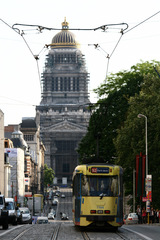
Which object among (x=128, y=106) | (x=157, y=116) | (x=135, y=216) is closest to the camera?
(x=157, y=116)

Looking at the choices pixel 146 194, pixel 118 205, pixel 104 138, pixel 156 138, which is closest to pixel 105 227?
pixel 118 205

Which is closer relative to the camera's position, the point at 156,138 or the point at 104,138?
the point at 156,138

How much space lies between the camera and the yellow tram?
33.6 m

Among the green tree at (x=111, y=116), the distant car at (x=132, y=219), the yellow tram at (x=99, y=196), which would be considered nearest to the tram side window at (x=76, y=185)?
the yellow tram at (x=99, y=196)

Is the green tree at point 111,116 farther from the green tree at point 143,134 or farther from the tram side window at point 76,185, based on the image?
the tram side window at point 76,185

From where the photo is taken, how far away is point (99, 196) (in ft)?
111

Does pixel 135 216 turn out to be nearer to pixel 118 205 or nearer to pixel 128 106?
pixel 128 106

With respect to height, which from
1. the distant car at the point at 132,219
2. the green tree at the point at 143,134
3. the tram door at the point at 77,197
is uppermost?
the green tree at the point at 143,134

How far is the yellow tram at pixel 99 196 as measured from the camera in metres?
33.6

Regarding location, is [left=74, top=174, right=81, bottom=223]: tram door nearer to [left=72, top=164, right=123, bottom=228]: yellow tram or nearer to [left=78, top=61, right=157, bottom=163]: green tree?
[left=72, top=164, right=123, bottom=228]: yellow tram

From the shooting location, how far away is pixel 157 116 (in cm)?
5547

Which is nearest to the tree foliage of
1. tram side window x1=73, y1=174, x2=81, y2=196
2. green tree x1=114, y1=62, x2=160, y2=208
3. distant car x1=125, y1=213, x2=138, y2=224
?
green tree x1=114, y1=62, x2=160, y2=208

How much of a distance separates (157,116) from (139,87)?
11.8 metres

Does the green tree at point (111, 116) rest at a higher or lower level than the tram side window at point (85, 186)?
higher
